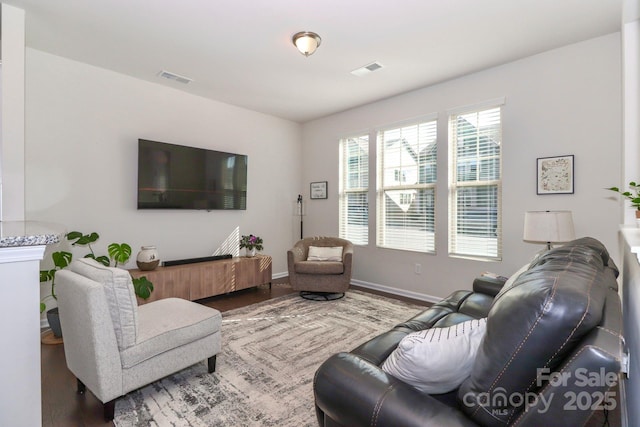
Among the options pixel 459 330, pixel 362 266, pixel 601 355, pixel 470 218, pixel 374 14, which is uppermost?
pixel 374 14

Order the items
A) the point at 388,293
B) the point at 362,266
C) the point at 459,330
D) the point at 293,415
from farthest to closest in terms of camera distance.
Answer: the point at 362,266
the point at 388,293
the point at 293,415
the point at 459,330

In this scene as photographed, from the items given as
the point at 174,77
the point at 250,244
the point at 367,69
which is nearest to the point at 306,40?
the point at 367,69

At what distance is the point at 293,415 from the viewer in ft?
6.05

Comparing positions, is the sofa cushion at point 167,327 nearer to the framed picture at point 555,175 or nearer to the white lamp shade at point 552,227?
the white lamp shade at point 552,227

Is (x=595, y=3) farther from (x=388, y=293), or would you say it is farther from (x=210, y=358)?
(x=210, y=358)

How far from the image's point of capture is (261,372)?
2.32m

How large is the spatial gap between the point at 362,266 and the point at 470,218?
5.84 feet

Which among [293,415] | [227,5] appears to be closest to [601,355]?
[293,415]

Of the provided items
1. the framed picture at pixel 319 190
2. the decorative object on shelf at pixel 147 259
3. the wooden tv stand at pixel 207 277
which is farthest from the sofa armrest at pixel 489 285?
the decorative object on shelf at pixel 147 259

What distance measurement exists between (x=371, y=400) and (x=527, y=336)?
0.52 meters

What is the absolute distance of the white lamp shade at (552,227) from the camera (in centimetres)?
264

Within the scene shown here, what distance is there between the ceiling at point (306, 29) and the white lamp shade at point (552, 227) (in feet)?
5.50

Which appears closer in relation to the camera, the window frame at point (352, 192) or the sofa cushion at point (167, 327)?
the sofa cushion at point (167, 327)

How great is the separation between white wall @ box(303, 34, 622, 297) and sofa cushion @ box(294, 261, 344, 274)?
2.89 feet
